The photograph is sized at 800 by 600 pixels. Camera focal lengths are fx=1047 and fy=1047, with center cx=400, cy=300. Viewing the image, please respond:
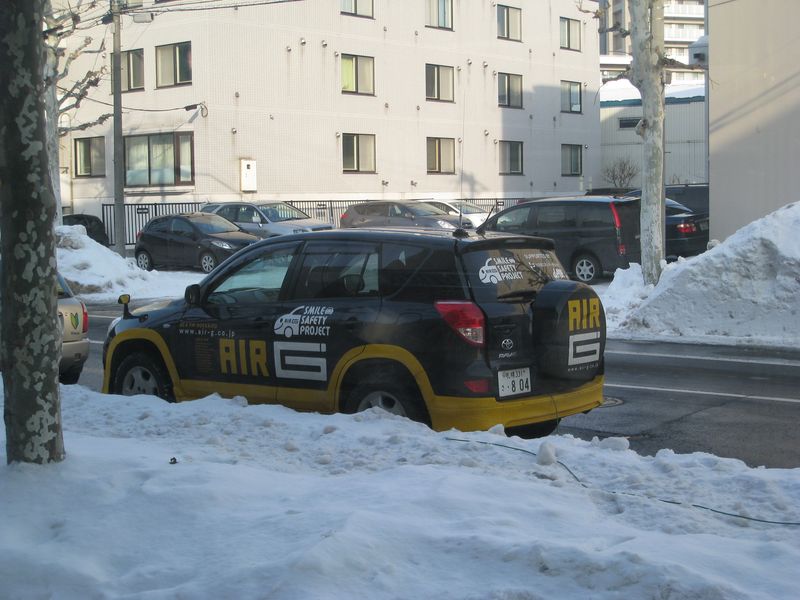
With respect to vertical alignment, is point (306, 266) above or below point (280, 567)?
above

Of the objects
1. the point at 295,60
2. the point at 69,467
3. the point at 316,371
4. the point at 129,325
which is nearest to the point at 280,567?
the point at 69,467

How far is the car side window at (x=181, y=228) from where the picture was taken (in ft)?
88.6

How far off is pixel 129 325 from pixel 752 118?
1690 cm

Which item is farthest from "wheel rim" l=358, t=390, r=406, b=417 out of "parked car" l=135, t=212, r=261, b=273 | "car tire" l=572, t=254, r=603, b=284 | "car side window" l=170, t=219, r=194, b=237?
"car side window" l=170, t=219, r=194, b=237

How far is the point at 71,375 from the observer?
1137 centimetres

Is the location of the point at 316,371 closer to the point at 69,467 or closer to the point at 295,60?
the point at 69,467

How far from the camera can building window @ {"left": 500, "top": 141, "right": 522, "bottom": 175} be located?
155 feet

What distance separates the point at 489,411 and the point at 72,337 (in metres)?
5.86

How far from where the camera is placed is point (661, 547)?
14.1 feet

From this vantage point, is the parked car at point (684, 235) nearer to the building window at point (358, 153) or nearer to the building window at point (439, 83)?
the building window at point (358, 153)

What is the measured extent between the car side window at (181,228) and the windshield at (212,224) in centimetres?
20

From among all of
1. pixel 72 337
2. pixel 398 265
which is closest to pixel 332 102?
pixel 72 337

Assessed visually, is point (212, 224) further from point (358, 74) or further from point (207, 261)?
point (358, 74)

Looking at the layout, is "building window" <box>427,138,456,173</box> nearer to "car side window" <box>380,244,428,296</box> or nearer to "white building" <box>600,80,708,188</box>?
"white building" <box>600,80,708,188</box>
